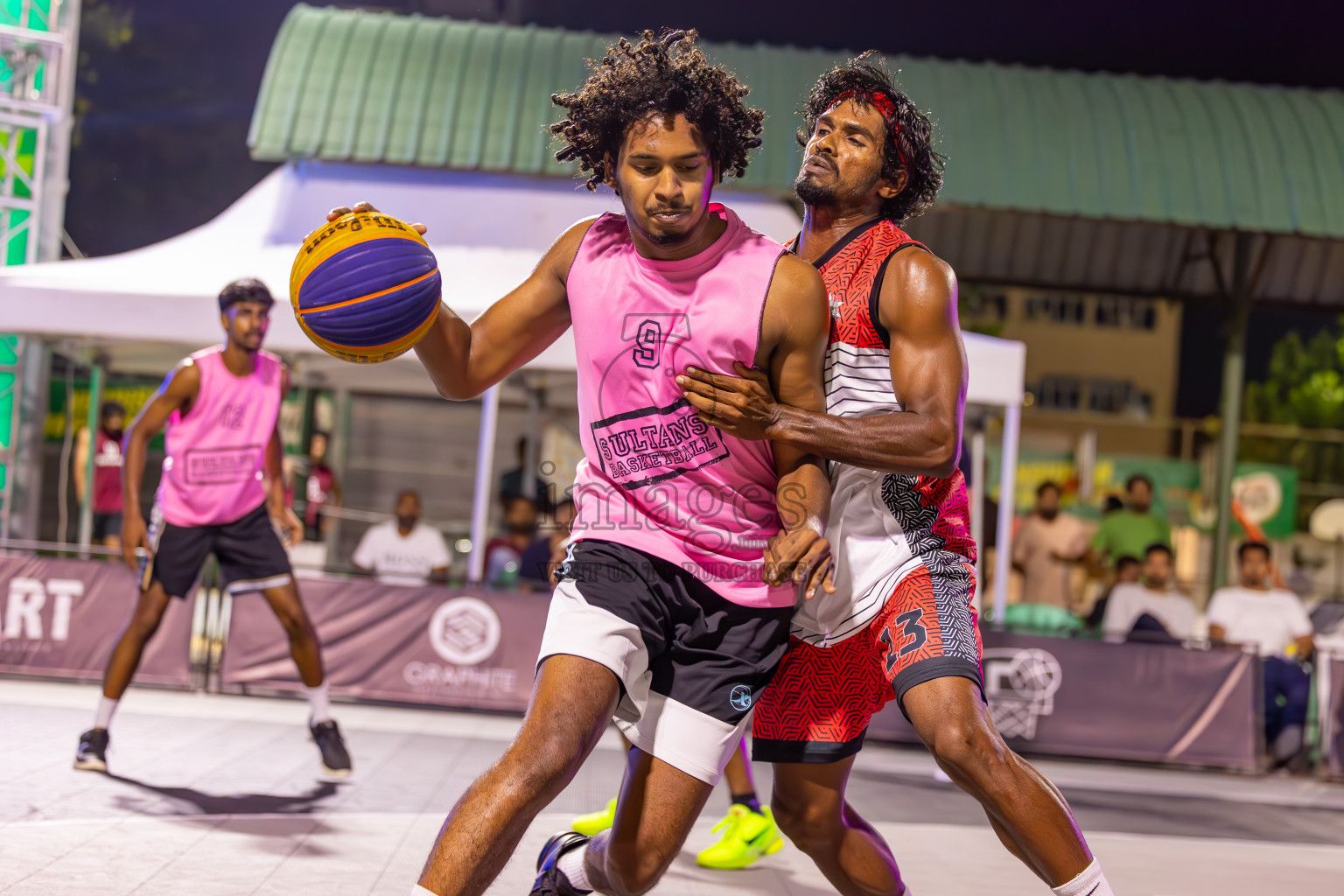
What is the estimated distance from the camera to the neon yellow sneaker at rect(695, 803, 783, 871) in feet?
15.1

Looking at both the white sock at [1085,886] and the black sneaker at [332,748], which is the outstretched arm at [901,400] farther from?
the black sneaker at [332,748]

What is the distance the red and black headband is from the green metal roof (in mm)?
10260

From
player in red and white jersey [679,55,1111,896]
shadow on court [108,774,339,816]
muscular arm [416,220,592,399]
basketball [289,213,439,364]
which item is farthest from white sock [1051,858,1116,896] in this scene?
shadow on court [108,774,339,816]

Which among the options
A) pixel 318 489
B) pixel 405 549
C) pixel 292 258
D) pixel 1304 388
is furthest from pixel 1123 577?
pixel 1304 388

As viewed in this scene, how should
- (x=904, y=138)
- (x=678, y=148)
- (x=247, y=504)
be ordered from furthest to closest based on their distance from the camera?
(x=247, y=504) → (x=904, y=138) → (x=678, y=148)

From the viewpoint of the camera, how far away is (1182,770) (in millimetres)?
8602

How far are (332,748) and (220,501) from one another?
4.17ft

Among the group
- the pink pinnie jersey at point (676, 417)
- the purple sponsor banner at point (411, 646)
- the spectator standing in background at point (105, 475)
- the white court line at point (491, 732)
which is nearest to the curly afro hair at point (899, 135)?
the pink pinnie jersey at point (676, 417)

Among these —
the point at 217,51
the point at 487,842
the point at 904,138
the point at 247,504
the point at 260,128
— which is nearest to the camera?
the point at 487,842

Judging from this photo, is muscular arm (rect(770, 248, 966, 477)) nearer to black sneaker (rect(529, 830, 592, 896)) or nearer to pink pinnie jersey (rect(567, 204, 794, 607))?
pink pinnie jersey (rect(567, 204, 794, 607))

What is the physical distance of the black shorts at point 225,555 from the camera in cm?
565

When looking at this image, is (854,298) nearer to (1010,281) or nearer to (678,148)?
(678,148)

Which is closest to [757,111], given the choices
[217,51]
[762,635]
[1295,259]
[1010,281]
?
[762,635]

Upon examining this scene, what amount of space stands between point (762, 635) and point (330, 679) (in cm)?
642
